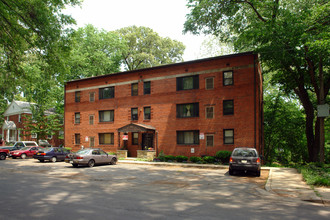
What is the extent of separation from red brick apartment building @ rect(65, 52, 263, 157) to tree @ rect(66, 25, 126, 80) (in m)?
6.50

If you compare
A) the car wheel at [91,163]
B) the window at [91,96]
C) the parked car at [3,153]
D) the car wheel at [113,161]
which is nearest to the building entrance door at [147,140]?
the car wheel at [113,161]

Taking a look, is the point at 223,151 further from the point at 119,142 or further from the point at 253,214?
the point at 253,214

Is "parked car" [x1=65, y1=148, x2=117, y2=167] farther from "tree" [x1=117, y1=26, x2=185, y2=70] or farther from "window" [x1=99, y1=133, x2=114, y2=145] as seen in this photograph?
"tree" [x1=117, y1=26, x2=185, y2=70]

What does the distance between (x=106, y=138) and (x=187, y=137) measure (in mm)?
11195

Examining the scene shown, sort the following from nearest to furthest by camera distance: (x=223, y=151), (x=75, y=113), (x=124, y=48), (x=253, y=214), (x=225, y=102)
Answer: (x=253, y=214)
(x=223, y=151)
(x=225, y=102)
(x=75, y=113)
(x=124, y=48)

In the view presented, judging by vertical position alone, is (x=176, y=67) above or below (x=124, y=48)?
below

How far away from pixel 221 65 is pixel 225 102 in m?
3.70

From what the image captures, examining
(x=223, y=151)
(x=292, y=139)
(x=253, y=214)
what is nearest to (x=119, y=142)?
(x=223, y=151)

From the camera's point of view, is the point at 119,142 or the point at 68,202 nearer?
the point at 68,202

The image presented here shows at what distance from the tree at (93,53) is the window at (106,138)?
13062mm

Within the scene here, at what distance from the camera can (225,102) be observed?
2430cm

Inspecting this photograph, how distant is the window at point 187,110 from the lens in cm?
2573

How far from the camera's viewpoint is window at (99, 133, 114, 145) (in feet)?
102

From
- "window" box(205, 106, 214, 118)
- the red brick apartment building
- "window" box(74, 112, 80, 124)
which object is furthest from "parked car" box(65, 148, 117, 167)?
"window" box(74, 112, 80, 124)
